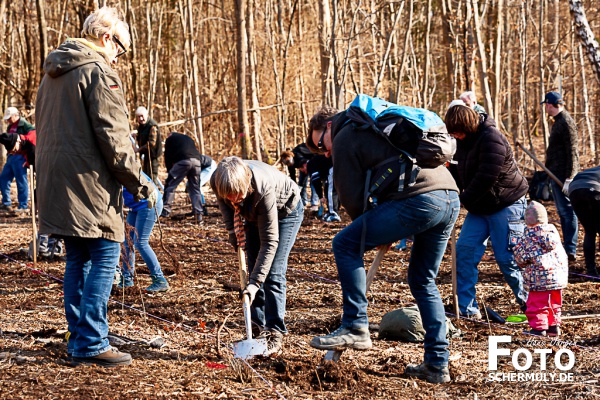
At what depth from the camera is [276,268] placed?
5031 millimetres

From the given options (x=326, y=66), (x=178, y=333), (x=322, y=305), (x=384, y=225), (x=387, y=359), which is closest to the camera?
(x=384, y=225)

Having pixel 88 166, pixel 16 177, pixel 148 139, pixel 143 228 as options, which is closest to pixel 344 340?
pixel 88 166

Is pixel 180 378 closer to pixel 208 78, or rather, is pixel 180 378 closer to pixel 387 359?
pixel 387 359

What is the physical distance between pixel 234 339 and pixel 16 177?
994 centimetres

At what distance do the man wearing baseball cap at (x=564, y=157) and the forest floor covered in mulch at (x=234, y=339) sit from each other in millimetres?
818

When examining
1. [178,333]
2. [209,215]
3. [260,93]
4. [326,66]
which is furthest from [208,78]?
[178,333]

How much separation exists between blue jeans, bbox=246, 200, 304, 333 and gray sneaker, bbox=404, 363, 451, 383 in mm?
1026

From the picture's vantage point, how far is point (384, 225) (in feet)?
14.0

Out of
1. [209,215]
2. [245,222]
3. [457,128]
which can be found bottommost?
[209,215]

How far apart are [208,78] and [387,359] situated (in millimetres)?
20734

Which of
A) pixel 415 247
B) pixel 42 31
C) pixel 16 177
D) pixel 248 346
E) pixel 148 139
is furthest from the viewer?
pixel 42 31

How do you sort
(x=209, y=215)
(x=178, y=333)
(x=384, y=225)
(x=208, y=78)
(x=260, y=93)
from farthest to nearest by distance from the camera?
(x=208, y=78) < (x=260, y=93) < (x=209, y=215) < (x=178, y=333) < (x=384, y=225)

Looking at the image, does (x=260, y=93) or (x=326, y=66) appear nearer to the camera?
(x=326, y=66)

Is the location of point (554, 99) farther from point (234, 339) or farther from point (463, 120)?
point (234, 339)
